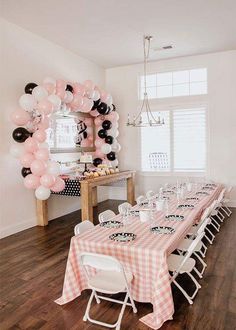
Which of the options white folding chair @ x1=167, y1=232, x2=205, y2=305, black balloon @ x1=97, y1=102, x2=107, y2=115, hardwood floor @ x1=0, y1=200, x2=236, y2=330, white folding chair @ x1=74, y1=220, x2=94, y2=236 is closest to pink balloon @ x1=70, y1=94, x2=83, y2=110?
black balloon @ x1=97, y1=102, x2=107, y2=115

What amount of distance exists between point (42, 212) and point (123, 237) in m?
3.17

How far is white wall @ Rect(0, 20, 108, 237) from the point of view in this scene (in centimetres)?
491

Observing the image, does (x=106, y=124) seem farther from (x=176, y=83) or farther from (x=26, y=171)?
(x=26, y=171)

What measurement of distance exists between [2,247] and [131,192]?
355 centimetres

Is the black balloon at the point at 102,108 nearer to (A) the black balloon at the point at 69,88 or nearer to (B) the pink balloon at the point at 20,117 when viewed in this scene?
Answer: (A) the black balloon at the point at 69,88

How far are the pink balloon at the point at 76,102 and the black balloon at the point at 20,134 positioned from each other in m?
1.12

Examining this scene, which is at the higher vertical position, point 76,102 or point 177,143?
point 76,102

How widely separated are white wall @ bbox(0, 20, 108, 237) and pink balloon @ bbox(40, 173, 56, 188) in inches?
30.9

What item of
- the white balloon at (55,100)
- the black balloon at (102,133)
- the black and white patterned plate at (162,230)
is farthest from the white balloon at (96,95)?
the black and white patterned plate at (162,230)

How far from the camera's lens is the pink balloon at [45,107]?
182 inches

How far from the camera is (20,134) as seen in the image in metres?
4.81

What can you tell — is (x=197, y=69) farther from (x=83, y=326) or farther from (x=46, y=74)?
(x=83, y=326)

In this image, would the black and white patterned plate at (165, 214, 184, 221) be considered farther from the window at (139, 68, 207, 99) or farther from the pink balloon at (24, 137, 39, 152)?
the window at (139, 68, 207, 99)

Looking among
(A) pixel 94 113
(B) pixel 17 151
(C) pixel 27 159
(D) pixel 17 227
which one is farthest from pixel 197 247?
(A) pixel 94 113
